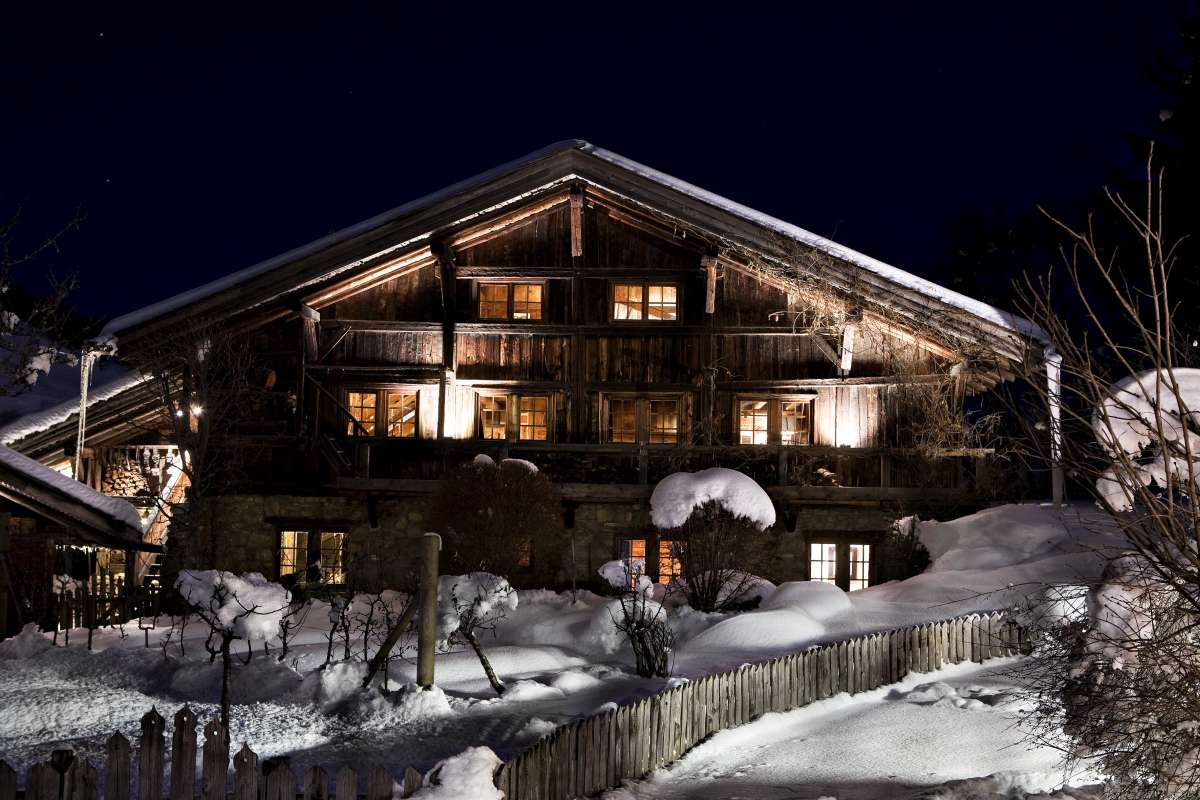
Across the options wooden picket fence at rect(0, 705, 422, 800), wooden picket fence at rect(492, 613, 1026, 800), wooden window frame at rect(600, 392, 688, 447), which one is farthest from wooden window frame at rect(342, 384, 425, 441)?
wooden picket fence at rect(0, 705, 422, 800)

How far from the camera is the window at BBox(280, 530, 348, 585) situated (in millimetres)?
21938

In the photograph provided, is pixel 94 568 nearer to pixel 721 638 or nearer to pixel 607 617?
pixel 607 617

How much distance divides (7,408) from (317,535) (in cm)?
1987

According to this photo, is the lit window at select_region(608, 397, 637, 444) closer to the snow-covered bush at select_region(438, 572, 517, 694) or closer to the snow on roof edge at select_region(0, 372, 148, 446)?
the snow-covered bush at select_region(438, 572, 517, 694)

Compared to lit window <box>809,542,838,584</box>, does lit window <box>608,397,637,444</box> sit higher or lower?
higher

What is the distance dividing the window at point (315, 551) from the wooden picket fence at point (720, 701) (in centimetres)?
1214

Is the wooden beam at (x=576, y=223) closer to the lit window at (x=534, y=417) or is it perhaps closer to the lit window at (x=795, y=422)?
the lit window at (x=534, y=417)

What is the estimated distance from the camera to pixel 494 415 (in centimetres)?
2261

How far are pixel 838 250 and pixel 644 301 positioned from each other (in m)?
4.38

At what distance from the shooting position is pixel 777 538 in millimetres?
21047

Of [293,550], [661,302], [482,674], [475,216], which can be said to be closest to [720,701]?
[482,674]

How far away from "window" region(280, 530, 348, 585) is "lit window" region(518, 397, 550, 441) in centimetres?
447

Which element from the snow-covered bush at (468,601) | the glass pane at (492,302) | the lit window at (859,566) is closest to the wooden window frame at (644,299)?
the glass pane at (492,302)

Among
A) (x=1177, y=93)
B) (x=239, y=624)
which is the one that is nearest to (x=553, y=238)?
(x=239, y=624)
